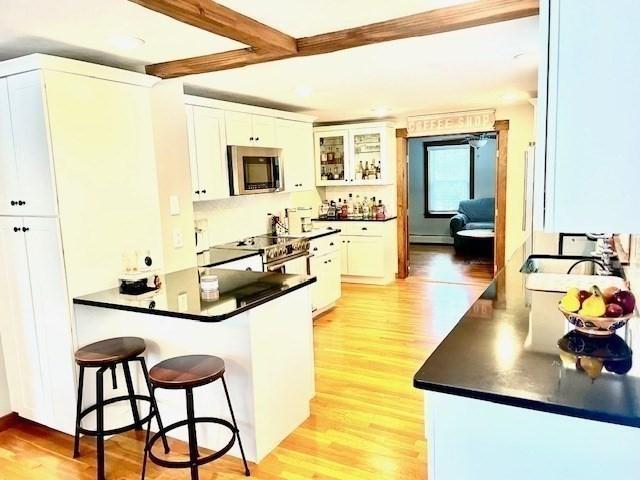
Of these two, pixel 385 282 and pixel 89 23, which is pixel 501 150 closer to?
pixel 385 282

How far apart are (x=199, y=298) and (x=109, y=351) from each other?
53 cm

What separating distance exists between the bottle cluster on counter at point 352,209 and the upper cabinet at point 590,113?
532 centimetres

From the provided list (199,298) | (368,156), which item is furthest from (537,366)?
(368,156)

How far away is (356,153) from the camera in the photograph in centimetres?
632

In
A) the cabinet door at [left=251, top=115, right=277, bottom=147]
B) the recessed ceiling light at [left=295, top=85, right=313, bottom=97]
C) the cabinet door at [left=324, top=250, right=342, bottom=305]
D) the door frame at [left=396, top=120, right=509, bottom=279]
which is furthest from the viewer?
the door frame at [left=396, top=120, right=509, bottom=279]

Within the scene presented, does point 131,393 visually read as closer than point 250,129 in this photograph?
Yes

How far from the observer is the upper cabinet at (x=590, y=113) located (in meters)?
0.90

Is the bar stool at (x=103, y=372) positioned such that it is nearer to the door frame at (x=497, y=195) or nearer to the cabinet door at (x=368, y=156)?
the cabinet door at (x=368, y=156)

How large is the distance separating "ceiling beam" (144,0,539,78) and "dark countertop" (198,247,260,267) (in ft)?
4.66

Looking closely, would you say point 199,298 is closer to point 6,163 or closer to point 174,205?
point 174,205

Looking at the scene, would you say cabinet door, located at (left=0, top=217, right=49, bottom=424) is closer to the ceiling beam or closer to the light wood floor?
the light wood floor

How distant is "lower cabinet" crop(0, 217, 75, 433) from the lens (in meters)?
2.60

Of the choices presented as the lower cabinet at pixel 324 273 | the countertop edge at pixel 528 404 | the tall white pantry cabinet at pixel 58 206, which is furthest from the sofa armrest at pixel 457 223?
the countertop edge at pixel 528 404

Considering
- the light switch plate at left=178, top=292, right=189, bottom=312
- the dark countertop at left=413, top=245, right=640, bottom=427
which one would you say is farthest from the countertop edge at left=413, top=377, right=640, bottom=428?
the light switch plate at left=178, top=292, right=189, bottom=312
